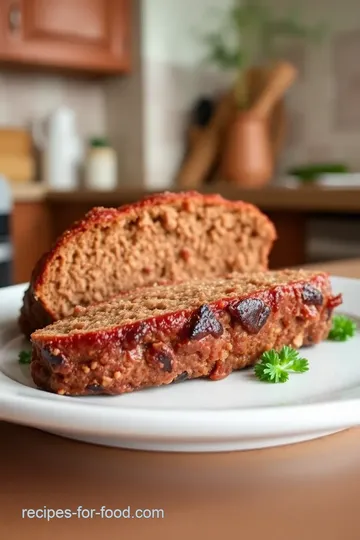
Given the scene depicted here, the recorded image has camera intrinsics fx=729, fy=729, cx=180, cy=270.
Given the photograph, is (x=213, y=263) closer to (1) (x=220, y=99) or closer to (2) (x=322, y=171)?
(2) (x=322, y=171)

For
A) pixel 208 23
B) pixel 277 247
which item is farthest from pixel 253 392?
pixel 208 23

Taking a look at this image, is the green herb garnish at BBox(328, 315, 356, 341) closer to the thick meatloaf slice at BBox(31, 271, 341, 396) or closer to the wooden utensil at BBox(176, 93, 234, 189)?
A: the thick meatloaf slice at BBox(31, 271, 341, 396)

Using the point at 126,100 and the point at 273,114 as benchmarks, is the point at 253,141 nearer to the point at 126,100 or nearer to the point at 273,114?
the point at 273,114

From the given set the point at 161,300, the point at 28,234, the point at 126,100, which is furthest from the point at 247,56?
the point at 161,300

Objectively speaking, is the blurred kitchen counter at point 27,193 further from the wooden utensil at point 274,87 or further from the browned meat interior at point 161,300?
the browned meat interior at point 161,300

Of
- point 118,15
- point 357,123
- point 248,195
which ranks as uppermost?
point 118,15

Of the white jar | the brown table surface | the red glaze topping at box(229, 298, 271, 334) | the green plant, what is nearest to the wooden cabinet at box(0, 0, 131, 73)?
the white jar

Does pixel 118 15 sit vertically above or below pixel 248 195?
above
